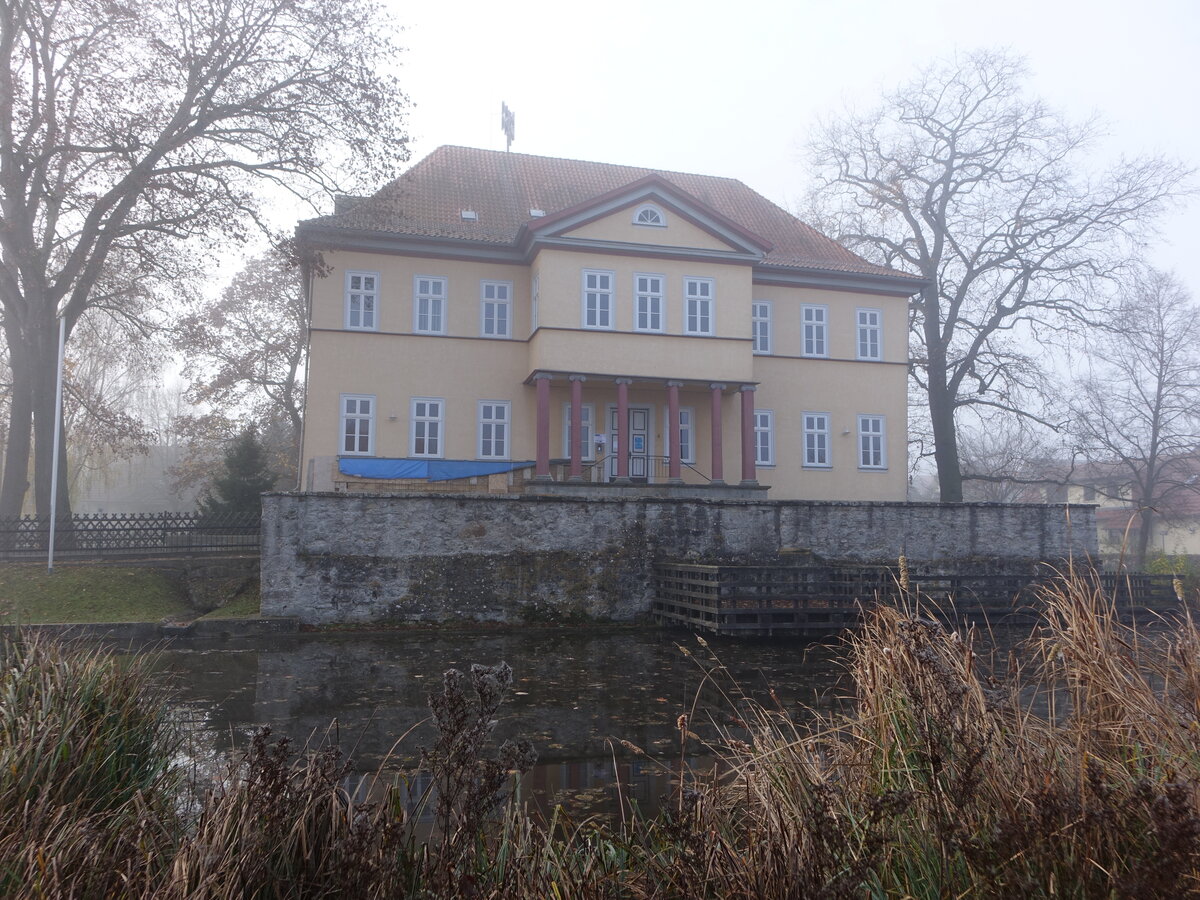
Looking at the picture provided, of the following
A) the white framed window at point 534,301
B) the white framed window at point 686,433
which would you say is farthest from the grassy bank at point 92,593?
the white framed window at point 686,433

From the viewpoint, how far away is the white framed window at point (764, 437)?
2858cm

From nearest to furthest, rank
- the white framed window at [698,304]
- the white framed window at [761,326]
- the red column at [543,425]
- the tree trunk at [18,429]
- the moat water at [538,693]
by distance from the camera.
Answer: the moat water at [538,693] → the tree trunk at [18,429] → the red column at [543,425] → the white framed window at [698,304] → the white framed window at [761,326]

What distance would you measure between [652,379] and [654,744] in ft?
58.6

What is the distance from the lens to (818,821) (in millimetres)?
3174

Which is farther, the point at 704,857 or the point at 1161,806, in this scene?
the point at 704,857

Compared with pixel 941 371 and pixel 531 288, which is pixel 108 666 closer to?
pixel 531 288

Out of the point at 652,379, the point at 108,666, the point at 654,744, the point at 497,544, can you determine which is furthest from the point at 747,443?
the point at 108,666

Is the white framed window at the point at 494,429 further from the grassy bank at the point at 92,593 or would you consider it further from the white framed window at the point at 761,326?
→ the grassy bank at the point at 92,593

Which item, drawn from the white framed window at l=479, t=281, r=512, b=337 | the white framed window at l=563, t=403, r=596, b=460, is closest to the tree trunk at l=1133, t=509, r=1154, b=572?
the white framed window at l=563, t=403, r=596, b=460

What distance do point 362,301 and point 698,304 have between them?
9.17 m

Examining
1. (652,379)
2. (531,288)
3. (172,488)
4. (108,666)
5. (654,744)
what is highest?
(531,288)

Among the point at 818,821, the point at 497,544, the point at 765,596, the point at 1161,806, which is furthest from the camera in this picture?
the point at 497,544

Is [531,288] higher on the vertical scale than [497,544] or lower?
higher

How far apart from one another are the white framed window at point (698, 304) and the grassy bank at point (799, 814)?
72.0 ft
